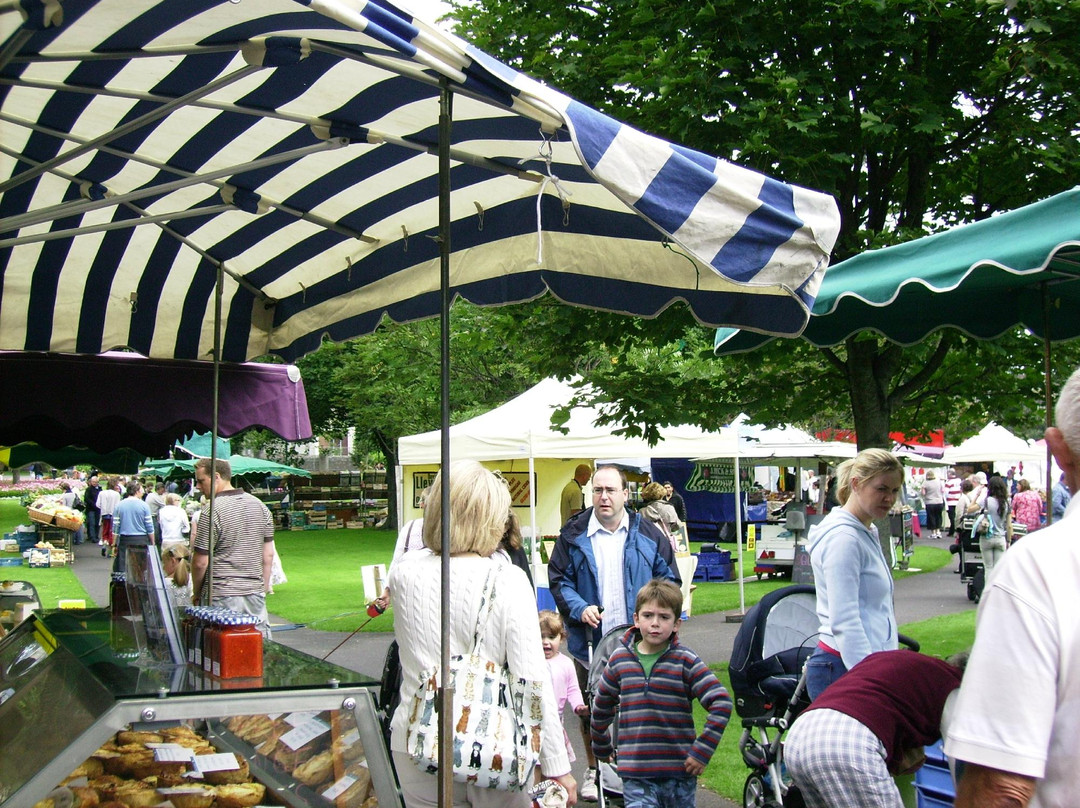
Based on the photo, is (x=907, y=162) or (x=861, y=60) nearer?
(x=861, y=60)

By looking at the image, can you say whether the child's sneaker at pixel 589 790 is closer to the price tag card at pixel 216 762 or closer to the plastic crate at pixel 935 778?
the plastic crate at pixel 935 778

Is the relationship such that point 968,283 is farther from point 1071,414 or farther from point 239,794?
point 239,794

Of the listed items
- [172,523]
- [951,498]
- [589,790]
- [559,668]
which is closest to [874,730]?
[559,668]

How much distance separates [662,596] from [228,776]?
2.32 meters

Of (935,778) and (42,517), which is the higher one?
(935,778)

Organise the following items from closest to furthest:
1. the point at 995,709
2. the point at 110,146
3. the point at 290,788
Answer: the point at 995,709
the point at 290,788
the point at 110,146

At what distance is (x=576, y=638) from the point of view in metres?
6.30

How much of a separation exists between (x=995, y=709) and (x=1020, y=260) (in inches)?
83.5

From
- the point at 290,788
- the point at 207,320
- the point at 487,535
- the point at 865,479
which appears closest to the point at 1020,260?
the point at 865,479

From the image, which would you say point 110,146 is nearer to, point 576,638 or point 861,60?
point 576,638

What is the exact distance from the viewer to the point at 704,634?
1312 centimetres

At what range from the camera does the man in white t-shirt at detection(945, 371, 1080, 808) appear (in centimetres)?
175

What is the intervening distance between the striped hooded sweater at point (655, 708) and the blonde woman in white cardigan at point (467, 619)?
4.10 feet

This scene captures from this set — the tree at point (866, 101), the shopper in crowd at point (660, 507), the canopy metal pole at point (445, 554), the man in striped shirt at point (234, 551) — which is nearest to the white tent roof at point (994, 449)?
the shopper in crowd at point (660, 507)
